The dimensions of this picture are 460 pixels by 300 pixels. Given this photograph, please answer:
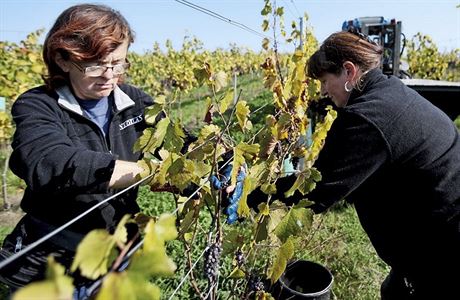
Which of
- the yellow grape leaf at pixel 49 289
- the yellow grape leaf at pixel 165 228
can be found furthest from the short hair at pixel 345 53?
the yellow grape leaf at pixel 49 289

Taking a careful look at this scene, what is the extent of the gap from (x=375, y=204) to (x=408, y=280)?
0.47m

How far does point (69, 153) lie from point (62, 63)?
42cm

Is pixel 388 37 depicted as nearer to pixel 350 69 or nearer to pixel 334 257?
pixel 334 257

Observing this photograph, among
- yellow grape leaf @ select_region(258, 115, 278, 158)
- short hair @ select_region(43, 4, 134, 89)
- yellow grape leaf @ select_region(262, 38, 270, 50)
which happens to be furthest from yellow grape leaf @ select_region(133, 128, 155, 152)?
yellow grape leaf @ select_region(262, 38, 270, 50)

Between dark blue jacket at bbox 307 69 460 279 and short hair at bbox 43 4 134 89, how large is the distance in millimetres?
930

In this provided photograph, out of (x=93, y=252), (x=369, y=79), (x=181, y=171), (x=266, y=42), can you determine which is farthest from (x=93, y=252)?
(x=266, y=42)

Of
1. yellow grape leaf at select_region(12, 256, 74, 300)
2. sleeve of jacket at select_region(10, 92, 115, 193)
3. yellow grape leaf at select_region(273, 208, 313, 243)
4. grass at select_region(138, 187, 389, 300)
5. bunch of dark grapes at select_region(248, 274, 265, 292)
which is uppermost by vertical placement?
yellow grape leaf at select_region(12, 256, 74, 300)

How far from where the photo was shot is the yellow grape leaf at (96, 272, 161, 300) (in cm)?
44

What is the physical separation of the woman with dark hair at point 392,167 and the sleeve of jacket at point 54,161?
0.80 meters

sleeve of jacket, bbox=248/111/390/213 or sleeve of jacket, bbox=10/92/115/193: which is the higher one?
sleeve of jacket, bbox=10/92/115/193

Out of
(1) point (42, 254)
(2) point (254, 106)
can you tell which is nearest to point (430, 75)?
(2) point (254, 106)

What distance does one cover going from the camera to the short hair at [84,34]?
1422 millimetres

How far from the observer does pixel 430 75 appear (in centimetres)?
1178

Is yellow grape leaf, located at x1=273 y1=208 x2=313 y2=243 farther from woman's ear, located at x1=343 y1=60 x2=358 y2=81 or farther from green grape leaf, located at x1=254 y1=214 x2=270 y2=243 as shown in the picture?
woman's ear, located at x1=343 y1=60 x2=358 y2=81
